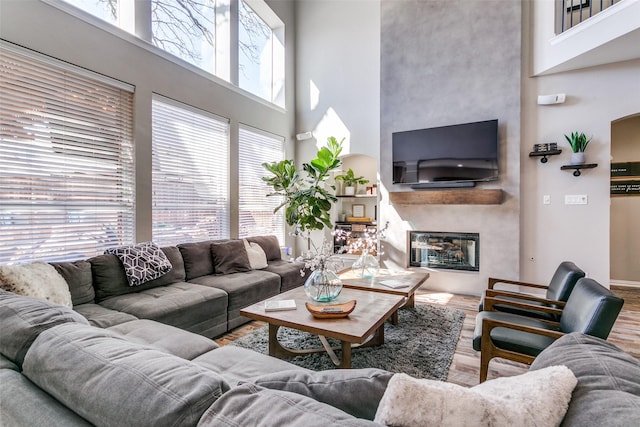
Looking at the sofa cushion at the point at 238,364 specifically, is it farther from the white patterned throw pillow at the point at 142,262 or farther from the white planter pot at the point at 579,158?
the white planter pot at the point at 579,158

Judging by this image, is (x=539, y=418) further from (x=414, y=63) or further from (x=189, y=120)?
(x=414, y=63)

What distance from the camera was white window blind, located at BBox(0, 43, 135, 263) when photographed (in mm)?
2572

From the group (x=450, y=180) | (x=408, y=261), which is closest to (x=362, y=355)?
(x=408, y=261)

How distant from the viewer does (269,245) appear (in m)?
4.64

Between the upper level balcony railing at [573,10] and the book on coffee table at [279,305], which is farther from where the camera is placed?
the upper level balcony railing at [573,10]

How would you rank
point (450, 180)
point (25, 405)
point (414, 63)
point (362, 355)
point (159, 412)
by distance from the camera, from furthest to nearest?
point (414, 63)
point (450, 180)
point (362, 355)
point (25, 405)
point (159, 412)

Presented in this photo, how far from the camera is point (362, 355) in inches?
103

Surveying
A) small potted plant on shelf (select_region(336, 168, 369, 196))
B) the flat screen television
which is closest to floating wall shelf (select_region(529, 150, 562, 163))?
the flat screen television

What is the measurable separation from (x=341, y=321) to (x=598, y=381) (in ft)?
5.07

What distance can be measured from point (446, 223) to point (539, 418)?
427cm

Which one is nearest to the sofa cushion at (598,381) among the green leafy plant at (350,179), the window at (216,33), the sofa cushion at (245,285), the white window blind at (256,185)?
the sofa cushion at (245,285)

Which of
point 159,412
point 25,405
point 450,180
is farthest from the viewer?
point 450,180

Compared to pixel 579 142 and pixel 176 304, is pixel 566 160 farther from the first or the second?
pixel 176 304

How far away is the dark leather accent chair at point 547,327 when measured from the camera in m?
1.69
